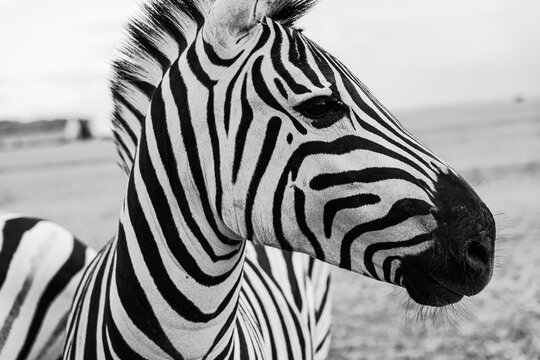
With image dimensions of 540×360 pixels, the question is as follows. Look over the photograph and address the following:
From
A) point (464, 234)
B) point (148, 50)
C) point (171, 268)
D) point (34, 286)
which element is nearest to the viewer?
point (464, 234)

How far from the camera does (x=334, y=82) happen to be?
1.90 m

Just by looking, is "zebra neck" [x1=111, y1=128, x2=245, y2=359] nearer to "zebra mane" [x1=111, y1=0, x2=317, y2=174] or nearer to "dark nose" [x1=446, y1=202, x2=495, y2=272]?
"zebra mane" [x1=111, y1=0, x2=317, y2=174]

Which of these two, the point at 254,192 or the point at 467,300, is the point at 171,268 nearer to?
the point at 254,192

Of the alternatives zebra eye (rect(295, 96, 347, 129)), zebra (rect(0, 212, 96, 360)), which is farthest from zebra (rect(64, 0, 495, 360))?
zebra (rect(0, 212, 96, 360))

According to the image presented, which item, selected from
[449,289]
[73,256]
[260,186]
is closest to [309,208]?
[260,186]

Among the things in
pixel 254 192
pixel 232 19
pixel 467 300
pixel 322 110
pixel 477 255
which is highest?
pixel 232 19

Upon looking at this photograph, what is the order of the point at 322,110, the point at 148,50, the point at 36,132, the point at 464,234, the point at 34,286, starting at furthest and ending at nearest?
the point at 36,132, the point at 34,286, the point at 148,50, the point at 322,110, the point at 464,234

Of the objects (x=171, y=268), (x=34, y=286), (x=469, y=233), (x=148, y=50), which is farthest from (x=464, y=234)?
(x=34, y=286)

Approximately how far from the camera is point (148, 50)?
7.82ft

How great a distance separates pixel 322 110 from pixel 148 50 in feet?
2.88

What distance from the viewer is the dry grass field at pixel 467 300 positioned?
6.17 m

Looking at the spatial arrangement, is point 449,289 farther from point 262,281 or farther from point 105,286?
point 262,281

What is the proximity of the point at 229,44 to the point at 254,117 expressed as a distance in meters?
0.27

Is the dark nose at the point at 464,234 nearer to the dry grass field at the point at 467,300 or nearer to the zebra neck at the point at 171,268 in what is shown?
the dry grass field at the point at 467,300
